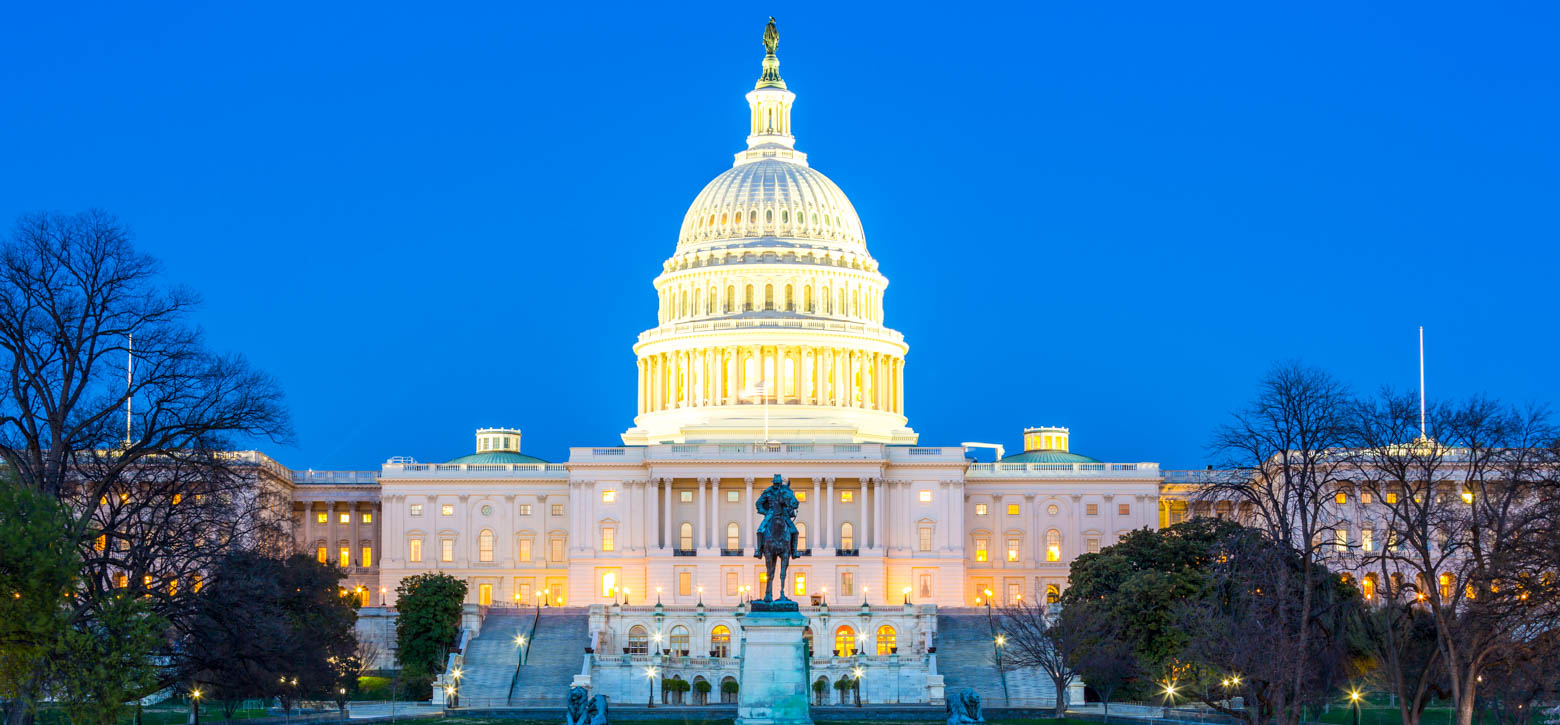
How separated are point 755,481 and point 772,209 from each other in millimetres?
24497

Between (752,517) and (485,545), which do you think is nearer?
(752,517)

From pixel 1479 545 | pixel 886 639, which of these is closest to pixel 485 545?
pixel 886 639

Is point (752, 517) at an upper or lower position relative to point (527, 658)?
upper

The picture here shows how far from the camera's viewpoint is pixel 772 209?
156875 mm

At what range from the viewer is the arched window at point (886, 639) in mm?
118875

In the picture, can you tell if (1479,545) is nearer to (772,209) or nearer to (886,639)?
(886,639)

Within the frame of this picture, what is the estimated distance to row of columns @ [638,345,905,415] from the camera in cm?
15350

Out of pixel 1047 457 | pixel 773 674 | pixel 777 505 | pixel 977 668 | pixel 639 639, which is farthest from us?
pixel 1047 457

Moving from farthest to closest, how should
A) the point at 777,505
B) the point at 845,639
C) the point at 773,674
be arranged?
1. the point at 845,639
2. the point at 777,505
3. the point at 773,674

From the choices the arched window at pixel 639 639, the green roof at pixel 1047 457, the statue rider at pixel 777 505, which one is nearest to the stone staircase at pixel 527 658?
the arched window at pixel 639 639

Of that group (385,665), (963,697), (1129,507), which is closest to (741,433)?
(1129,507)

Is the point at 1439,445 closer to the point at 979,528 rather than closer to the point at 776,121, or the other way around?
the point at 979,528

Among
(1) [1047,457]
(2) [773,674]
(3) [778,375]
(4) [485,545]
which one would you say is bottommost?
(2) [773,674]

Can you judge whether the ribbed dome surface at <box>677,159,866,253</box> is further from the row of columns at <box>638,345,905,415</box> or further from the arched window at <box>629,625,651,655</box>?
the arched window at <box>629,625,651,655</box>
